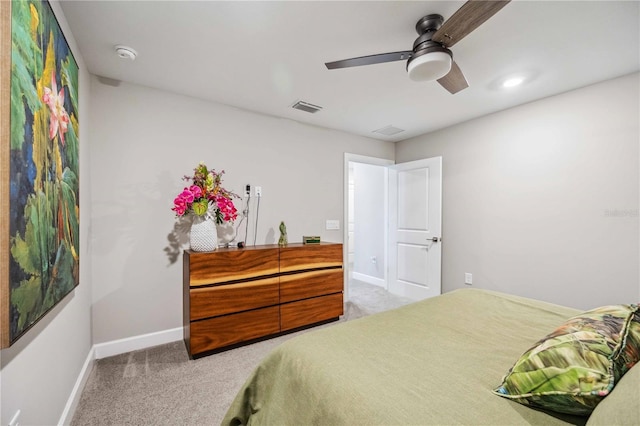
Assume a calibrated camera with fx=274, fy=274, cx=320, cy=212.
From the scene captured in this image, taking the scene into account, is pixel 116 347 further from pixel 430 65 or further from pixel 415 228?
pixel 415 228

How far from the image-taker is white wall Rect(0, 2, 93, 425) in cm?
102

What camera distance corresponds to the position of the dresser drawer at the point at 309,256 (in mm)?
2793

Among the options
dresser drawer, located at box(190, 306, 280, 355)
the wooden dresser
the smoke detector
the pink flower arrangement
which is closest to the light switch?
the wooden dresser

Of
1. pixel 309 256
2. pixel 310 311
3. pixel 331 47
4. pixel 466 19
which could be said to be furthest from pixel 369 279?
pixel 466 19

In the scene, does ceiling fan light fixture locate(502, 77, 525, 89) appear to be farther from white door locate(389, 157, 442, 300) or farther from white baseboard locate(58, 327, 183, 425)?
white baseboard locate(58, 327, 183, 425)

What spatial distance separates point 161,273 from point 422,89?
10.0 ft

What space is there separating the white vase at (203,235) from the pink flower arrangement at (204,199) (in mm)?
81

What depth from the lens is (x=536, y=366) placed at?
32.2 inches

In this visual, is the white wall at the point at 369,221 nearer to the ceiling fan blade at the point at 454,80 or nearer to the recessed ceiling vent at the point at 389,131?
the recessed ceiling vent at the point at 389,131

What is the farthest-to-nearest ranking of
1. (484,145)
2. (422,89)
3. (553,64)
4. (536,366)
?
(484,145) → (422,89) → (553,64) → (536,366)

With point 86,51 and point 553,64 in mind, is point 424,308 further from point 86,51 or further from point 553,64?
point 86,51

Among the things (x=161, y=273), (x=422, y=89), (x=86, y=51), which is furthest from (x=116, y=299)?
(x=422, y=89)

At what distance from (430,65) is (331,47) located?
0.73 meters

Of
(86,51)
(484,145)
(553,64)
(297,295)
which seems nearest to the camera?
(86,51)
